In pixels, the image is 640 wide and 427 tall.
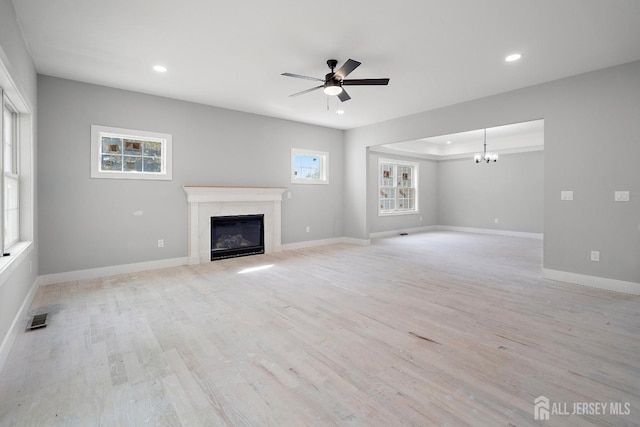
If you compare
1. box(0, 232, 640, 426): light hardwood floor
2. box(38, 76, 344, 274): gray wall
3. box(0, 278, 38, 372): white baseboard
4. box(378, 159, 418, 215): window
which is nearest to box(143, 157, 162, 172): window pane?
box(38, 76, 344, 274): gray wall

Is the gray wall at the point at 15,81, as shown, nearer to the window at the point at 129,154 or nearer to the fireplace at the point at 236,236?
the window at the point at 129,154

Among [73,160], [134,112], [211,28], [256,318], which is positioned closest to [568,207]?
[256,318]

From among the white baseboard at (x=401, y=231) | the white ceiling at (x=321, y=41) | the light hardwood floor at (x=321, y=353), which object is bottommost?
the light hardwood floor at (x=321, y=353)

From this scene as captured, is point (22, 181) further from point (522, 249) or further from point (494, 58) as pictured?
point (522, 249)

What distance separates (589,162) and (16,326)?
6608 millimetres

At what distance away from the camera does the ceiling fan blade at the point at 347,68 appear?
10.3 feet

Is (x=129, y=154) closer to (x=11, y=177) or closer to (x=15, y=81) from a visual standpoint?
(x=11, y=177)

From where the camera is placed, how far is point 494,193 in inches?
367

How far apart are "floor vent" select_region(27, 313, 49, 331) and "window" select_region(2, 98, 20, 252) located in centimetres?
73

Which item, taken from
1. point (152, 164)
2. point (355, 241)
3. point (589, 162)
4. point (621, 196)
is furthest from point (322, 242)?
point (621, 196)

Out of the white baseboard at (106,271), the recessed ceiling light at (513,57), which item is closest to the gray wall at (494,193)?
the recessed ceiling light at (513,57)

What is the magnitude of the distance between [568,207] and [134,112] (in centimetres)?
658

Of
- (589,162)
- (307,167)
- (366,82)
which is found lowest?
(589,162)

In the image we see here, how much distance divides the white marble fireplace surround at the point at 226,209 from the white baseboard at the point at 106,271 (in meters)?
0.33
